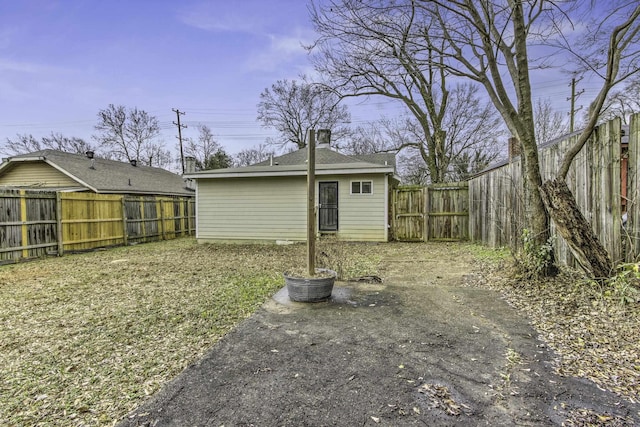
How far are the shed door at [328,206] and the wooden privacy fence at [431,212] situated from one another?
6.19 ft

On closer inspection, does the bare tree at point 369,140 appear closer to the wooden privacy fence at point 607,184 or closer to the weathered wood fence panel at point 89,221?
the weathered wood fence panel at point 89,221

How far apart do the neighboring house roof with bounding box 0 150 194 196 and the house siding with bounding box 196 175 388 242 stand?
522 centimetres

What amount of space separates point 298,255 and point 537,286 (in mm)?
→ 5038

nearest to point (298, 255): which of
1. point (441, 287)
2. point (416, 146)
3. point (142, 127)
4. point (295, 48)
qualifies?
point (441, 287)

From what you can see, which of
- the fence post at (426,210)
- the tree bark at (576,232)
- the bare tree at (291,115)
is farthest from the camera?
the bare tree at (291,115)

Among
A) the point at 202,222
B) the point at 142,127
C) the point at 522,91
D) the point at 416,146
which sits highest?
A: the point at 142,127

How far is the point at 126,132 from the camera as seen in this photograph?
82.8 feet

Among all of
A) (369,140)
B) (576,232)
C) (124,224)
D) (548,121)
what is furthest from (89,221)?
(548,121)

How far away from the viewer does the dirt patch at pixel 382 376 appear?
71.2 inches

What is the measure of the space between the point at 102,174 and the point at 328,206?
1088 cm

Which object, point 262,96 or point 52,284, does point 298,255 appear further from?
point 262,96

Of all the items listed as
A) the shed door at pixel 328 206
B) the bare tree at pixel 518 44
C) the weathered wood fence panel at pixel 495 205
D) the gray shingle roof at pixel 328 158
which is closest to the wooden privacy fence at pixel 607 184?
the bare tree at pixel 518 44

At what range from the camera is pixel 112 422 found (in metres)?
1.81

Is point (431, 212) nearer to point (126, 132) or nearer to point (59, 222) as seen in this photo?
point (59, 222)
